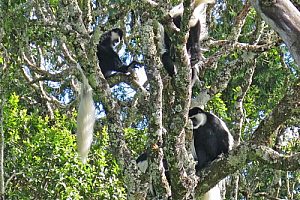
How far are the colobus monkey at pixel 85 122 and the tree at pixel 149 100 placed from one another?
183mm

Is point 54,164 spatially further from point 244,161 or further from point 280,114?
point 280,114

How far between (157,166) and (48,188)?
2.37m

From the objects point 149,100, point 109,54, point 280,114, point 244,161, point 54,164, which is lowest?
point 244,161

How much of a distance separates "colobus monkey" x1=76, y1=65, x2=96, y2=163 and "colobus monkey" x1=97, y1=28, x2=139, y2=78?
118cm

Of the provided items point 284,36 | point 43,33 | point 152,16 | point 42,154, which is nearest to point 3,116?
point 42,154

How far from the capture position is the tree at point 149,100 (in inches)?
94.0

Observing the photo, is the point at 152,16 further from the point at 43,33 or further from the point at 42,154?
the point at 43,33

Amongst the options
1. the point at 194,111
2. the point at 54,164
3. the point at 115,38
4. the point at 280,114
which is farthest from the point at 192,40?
the point at 115,38

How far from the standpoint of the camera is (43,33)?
5582 millimetres

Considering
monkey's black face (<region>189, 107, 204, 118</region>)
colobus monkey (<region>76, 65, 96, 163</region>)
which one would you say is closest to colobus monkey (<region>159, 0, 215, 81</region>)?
monkey's black face (<region>189, 107, 204, 118</region>)

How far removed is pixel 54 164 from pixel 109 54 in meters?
1.58

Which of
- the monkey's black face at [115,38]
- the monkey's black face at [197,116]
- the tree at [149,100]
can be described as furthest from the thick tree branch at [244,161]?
the monkey's black face at [115,38]

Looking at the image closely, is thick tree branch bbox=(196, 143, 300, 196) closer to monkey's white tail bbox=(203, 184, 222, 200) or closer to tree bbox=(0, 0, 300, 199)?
tree bbox=(0, 0, 300, 199)

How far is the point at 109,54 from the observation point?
5.68m
